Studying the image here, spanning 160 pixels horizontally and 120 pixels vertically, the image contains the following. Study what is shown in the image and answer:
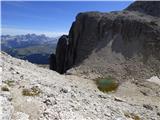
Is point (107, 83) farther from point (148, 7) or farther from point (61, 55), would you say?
point (148, 7)

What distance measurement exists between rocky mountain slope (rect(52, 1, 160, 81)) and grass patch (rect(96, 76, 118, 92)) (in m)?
2.56

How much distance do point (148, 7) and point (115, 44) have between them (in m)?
23.1

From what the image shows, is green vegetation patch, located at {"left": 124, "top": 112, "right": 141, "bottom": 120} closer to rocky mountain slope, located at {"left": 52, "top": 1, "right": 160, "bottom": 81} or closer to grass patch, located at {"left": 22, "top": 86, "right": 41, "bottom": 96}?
grass patch, located at {"left": 22, "top": 86, "right": 41, "bottom": 96}

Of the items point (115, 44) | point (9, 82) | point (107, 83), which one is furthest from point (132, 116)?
point (115, 44)

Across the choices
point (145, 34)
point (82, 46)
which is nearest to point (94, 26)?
point (82, 46)

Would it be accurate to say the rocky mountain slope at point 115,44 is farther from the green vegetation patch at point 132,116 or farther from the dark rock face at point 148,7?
the green vegetation patch at point 132,116

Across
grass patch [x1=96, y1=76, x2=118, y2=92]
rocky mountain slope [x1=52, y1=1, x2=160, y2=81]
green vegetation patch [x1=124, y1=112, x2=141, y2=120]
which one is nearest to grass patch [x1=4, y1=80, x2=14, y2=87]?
green vegetation patch [x1=124, y1=112, x2=141, y2=120]

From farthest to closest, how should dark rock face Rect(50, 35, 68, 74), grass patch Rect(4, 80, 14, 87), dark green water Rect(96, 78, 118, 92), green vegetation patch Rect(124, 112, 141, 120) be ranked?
dark rock face Rect(50, 35, 68, 74), dark green water Rect(96, 78, 118, 92), green vegetation patch Rect(124, 112, 141, 120), grass patch Rect(4, 80, 14, 87)

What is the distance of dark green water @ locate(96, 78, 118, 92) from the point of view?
54.2 meters

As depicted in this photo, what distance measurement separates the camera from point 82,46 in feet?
273

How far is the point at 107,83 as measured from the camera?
2291 inches

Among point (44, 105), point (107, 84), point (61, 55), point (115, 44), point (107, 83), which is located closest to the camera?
point (44, 105)

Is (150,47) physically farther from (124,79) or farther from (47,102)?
(47,102)

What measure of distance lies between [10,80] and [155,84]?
38521 millimetres
